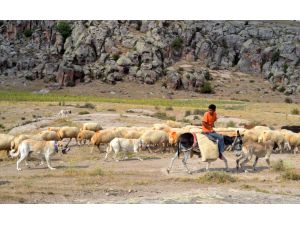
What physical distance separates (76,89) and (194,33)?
873 inches

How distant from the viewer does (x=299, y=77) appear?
78.9 meters

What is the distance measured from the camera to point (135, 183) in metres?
14.2

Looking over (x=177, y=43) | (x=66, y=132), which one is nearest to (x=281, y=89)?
(x=177, y=43)

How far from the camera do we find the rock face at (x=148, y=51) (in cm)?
7744

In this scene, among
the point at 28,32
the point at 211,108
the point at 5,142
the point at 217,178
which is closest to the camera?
the point at 217,178

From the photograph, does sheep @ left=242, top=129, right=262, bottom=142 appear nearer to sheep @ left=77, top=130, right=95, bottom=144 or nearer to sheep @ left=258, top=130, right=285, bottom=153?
sheep @ left=258, top=130, right=285, bottom=153

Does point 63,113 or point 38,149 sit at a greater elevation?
point 38,149

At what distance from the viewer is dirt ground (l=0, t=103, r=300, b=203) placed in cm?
1234

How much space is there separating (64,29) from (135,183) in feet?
235

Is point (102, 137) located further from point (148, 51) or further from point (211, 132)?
point (148, 51)

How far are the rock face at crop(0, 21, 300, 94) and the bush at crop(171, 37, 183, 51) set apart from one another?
157mm

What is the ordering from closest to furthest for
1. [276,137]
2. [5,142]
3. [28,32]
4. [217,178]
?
[217,178]
[5,142]
[276,137]
[28,32]

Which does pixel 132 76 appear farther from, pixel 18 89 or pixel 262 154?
pixel 262 154

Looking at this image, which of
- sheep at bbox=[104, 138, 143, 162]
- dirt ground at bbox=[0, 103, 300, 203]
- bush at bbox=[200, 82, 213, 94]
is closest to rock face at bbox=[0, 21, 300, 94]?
bush at bbox=[200, 82, 213, 94]
